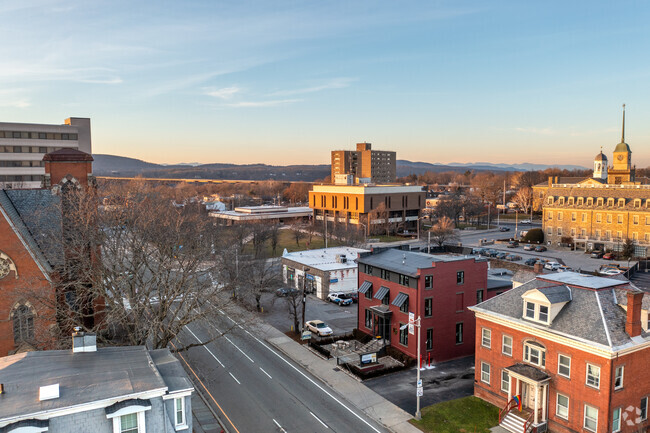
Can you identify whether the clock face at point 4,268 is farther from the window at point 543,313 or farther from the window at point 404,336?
the window at point 543,313

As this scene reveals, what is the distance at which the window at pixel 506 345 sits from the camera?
27.6m

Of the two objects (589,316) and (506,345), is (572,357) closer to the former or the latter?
(589,316)

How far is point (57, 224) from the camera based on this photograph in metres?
32.4

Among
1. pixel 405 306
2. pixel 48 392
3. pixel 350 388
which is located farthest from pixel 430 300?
pixel 48 392

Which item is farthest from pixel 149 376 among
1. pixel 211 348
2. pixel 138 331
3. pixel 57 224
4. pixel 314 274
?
pixel 314 274

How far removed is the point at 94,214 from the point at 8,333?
893 centimetres

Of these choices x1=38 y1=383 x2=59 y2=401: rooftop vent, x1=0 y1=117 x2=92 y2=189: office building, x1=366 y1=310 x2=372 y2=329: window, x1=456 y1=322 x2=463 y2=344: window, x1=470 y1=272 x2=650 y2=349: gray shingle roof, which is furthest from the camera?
x1=0 y1=117 x2=92 y2=189: office building

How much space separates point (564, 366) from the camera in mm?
24562

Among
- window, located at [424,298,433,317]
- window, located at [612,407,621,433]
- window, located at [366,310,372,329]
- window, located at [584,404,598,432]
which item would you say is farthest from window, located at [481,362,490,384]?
window, located at [366,310,372,329]

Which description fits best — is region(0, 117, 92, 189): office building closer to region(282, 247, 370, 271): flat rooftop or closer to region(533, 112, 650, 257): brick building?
region(282, 247, 370, 271): flat rooftop

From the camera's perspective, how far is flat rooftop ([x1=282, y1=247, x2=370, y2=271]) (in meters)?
58.2

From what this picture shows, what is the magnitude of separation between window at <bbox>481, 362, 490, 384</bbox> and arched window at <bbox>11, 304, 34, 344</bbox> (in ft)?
96.2

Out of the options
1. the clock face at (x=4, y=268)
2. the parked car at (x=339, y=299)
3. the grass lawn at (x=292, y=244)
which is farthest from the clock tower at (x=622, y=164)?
the clock face at (x=4, y=268)

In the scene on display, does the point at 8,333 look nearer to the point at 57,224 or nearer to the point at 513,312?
the point at 57,224
